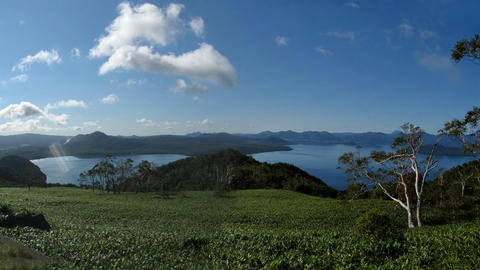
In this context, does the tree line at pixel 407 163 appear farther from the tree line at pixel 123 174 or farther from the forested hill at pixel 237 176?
the tree line at pixel 123 174

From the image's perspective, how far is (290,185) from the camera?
238 ft

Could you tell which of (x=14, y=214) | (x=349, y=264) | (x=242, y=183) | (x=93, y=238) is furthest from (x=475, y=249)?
(x=242, y=183)

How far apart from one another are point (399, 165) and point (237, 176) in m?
68.3

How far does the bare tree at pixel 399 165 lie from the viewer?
22648 mm

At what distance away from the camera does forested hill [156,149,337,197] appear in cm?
7331

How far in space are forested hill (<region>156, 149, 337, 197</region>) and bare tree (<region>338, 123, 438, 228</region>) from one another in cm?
3672

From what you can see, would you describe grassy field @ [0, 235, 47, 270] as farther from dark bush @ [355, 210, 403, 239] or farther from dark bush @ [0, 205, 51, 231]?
dark bush @ [355, 210, 403, 239]

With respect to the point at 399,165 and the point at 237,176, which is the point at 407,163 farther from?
the point at 237,176

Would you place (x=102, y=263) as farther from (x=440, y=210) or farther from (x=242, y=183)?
(x=242, y=183)

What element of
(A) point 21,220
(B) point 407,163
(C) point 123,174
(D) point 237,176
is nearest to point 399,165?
(B) point 407,163

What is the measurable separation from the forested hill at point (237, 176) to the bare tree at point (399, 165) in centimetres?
3672

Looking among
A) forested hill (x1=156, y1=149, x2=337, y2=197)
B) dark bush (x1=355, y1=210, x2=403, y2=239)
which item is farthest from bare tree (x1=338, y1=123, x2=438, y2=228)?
forested hill (x1=156, y1=149, x2=337, y2=197)

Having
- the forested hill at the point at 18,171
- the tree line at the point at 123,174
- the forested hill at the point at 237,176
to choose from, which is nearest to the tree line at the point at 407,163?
the forested hill at the point at 237,176

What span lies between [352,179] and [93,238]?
2358 cm
